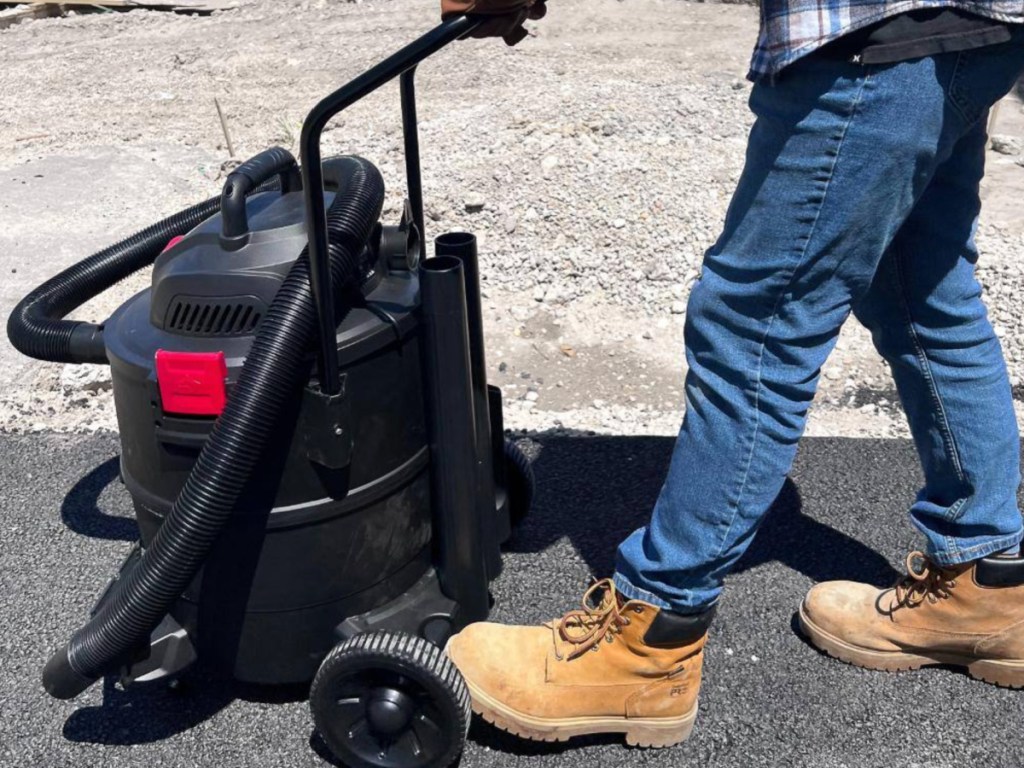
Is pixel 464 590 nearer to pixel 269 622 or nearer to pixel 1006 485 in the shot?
pixel 269 622

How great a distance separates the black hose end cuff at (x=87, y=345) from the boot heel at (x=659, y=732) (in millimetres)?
1344

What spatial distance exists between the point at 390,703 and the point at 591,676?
379 mm

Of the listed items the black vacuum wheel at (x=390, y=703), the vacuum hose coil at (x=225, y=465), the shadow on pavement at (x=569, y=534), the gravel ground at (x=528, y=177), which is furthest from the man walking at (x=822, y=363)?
the gravel ground at (x=528, y=177)

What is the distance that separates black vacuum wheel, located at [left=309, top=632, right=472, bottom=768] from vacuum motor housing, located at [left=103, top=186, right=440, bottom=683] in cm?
13

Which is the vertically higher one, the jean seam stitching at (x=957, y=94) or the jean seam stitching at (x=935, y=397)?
the jean seam stitching at (x=957, y=94)

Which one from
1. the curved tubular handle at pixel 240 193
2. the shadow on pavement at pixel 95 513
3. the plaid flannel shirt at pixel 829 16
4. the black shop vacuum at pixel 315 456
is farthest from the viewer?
the shadow on pavement at pixel 95 513

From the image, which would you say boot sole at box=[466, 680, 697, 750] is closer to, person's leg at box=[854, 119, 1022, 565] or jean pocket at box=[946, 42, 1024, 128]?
person's leg at box=[854, 119, 1022, 565]

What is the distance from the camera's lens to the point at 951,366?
80.4 inches

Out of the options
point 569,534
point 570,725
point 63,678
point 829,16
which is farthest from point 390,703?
point 829,16

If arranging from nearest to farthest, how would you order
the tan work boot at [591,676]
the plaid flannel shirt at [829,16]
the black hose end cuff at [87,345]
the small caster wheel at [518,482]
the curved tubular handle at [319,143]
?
the plaid flannel shirt at [829,16] → the curved tubular handle at [319,143] → the tan work boot at [591,676] → the black hose end cuff at [87,345] → the small caster wheel at [518,482]

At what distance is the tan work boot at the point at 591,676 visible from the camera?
1956 mm

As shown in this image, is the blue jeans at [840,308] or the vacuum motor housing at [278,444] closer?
the blue jeans at [840,308]

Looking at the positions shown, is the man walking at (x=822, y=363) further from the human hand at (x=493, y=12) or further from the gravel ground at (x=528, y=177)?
the gravel ground at (x=528, y=177)

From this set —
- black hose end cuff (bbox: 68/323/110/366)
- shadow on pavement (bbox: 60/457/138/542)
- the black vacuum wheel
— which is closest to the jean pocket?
the black vacuum wheel
